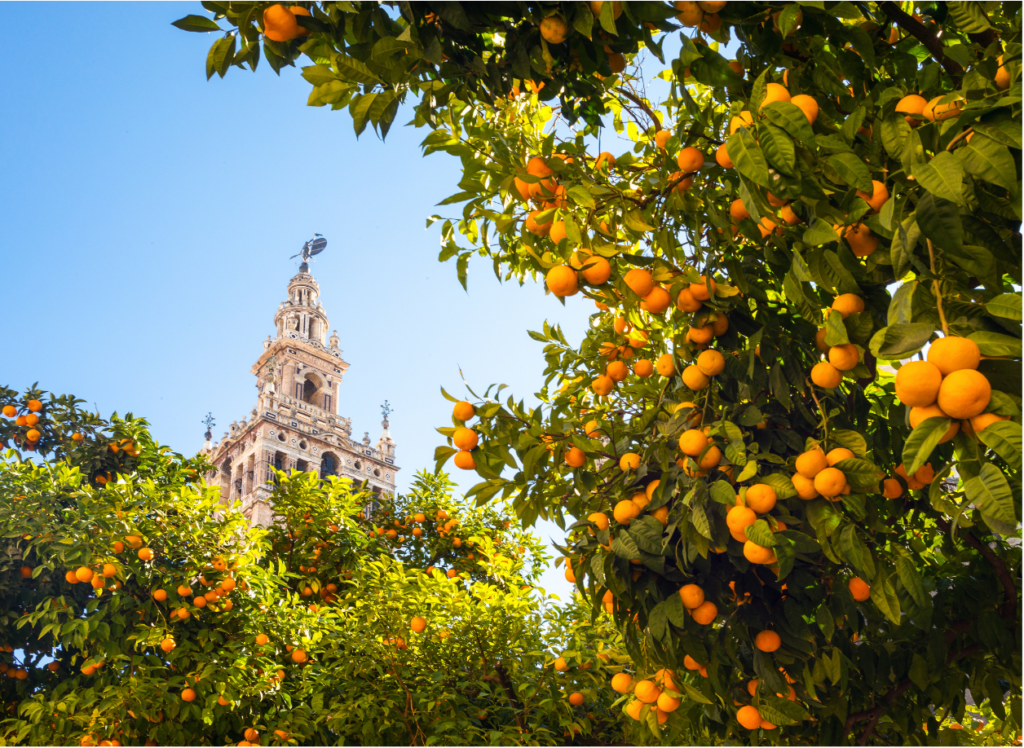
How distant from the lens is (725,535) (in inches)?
85.7

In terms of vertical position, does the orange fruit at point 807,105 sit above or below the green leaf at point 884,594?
above

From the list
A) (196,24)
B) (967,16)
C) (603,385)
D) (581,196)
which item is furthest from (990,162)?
(196,24)

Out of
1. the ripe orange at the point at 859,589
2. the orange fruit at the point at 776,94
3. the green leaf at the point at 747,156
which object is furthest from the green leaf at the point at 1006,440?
the ripe orange at the point at 859,589

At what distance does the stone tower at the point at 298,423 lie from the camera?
127ft

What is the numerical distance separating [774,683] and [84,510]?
5327mm

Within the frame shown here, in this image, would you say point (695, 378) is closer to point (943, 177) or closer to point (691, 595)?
point (691, 595)

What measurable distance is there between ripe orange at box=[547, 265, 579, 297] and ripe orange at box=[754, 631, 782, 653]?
1.30 metres

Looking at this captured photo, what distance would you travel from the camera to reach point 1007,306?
4.20ft

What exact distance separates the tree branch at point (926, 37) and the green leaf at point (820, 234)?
753 mm

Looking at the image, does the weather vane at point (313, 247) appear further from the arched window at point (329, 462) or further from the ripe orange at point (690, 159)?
the ripe orange at point (690, 159)

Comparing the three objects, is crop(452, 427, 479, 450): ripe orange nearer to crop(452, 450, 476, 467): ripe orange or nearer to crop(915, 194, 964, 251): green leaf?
crop(452, 450, 476, 467): ripe orange

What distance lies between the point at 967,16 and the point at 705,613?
1.77 metres

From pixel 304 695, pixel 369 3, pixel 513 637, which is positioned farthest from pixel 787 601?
pixel 304 695

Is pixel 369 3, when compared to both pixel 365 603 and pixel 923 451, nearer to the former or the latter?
pixel 923 451
